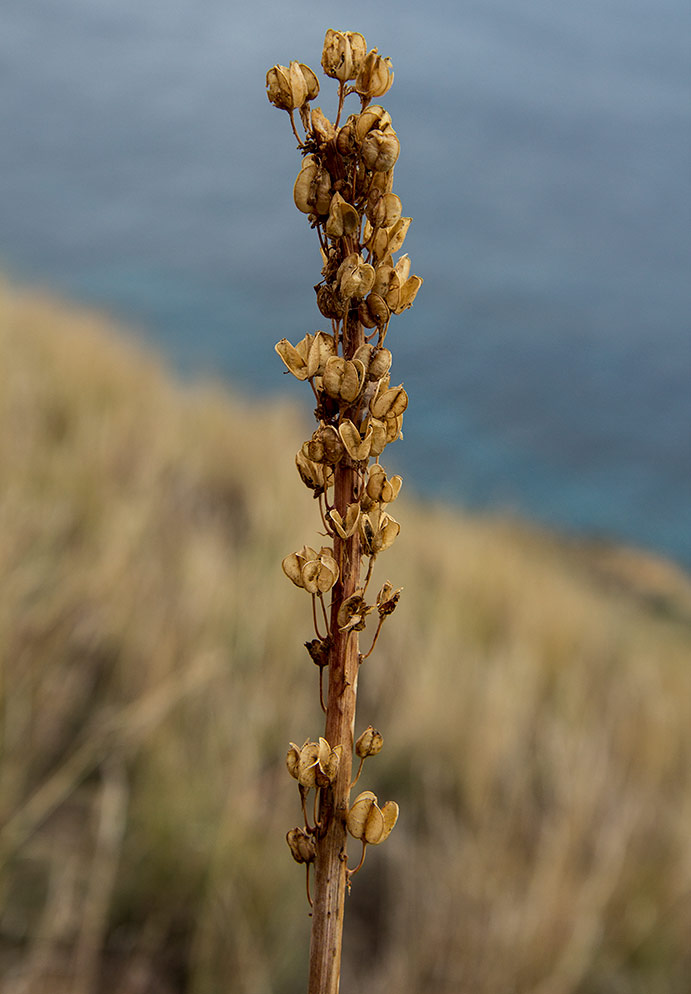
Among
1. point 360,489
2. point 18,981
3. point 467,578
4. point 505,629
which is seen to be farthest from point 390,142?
point 467,578

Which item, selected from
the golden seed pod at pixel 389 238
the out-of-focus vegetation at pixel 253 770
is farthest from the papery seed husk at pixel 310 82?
the out-of-focus vegetation at pixel 253 770

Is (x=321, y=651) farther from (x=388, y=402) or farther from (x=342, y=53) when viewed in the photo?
(x=342, y=53)

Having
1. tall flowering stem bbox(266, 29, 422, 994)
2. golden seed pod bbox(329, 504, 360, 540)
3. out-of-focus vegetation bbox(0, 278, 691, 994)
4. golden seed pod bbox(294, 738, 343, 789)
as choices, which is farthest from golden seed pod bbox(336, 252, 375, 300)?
out-of-focus vegetation bbox(0, 278, 691, 994)

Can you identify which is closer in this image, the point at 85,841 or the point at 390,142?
the point at 390,142

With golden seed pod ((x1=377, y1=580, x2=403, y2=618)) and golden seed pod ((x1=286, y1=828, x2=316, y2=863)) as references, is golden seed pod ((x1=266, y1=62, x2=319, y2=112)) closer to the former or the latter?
golden seed pod ((x1=377, y1=580, x2=403, y2=618))

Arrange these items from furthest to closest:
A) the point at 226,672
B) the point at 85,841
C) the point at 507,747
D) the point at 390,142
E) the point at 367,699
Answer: the point at 367,699
the point at 507,747
the point at 226,672
the point at 85,841
the point at 390,142

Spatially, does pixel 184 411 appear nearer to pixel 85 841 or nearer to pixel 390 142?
pixel 85 841
